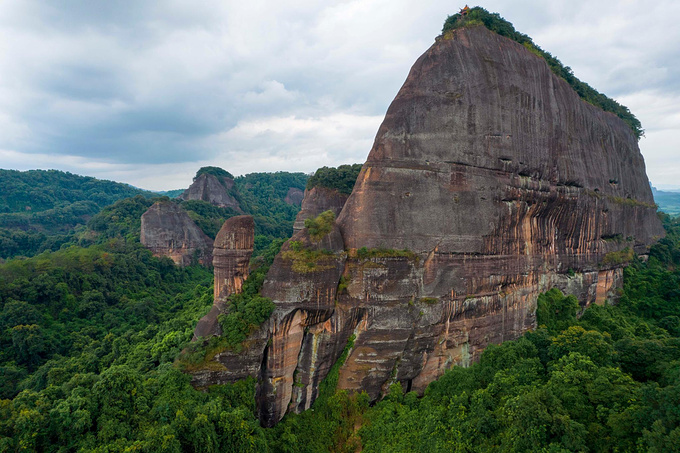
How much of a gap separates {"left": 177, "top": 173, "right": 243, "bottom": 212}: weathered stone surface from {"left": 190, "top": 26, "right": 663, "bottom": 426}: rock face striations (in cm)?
5975

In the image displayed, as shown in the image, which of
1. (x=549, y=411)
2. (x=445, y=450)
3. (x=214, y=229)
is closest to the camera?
(x=549, y=411)

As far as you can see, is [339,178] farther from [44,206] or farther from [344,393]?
[44,206]

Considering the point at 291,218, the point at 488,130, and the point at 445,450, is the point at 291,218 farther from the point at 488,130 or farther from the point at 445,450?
the point at 445,450

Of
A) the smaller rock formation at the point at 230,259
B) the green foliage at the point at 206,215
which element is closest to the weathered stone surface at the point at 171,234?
the green foliage at the point at 206,215

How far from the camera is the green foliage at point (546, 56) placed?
72.1 ft

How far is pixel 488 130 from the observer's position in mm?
20516

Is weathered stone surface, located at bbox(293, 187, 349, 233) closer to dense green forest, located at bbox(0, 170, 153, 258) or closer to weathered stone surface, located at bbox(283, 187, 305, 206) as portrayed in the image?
dense green forest, located at bbox(0, 170, 153, 258)

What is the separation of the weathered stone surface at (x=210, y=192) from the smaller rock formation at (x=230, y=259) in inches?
2302

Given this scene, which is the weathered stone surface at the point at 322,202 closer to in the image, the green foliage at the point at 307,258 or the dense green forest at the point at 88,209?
the green foliage at the point at 307,258

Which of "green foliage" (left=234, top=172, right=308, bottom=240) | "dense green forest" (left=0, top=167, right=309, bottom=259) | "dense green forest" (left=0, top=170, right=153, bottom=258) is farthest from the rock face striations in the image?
"dense green forest" (left=0, top=170, right=153, bottom=258)

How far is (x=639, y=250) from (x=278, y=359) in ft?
114

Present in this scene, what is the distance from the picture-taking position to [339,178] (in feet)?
117

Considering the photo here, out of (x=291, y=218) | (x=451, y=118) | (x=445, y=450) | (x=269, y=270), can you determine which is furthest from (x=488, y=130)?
(x=291, y=218)

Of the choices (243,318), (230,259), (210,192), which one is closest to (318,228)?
(230,259)
